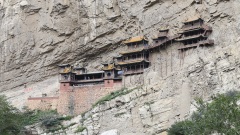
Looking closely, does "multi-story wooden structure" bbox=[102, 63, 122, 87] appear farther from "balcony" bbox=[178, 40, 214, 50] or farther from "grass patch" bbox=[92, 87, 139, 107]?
"balcony" bbox=[178, 40, 214, 50]

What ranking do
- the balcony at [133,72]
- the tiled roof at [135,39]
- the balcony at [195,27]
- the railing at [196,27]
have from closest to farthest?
the balcony at [195,27], the railing at [196,27], the balcony at [133,72], the tiled roof at [135,39]

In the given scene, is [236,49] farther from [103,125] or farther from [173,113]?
[103,125]

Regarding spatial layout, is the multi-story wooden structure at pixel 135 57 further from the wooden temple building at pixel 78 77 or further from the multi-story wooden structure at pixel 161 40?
the wooden temple building at pixel 78 77

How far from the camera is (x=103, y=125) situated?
33.9m

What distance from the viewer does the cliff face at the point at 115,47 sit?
31.2 metres

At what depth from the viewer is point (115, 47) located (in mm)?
41719

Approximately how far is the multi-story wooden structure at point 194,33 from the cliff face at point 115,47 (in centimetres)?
64

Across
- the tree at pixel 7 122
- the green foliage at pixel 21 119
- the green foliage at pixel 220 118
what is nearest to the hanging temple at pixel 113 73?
the green foliage at pixel 21 119

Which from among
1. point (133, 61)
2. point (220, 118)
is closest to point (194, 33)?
point (133, 61)

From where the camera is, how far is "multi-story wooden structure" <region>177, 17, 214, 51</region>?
33.7 metres

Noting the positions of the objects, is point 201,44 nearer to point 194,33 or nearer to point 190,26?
point 194,33

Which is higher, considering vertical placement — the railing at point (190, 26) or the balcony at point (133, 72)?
the railing at point (190, 26)

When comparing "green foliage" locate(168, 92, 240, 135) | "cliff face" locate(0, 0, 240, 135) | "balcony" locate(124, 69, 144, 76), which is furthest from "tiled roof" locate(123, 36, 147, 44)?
"green foliage" locate(168, 92, 240, 135)

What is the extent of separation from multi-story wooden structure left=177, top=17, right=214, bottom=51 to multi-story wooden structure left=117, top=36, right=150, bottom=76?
12.0ft
